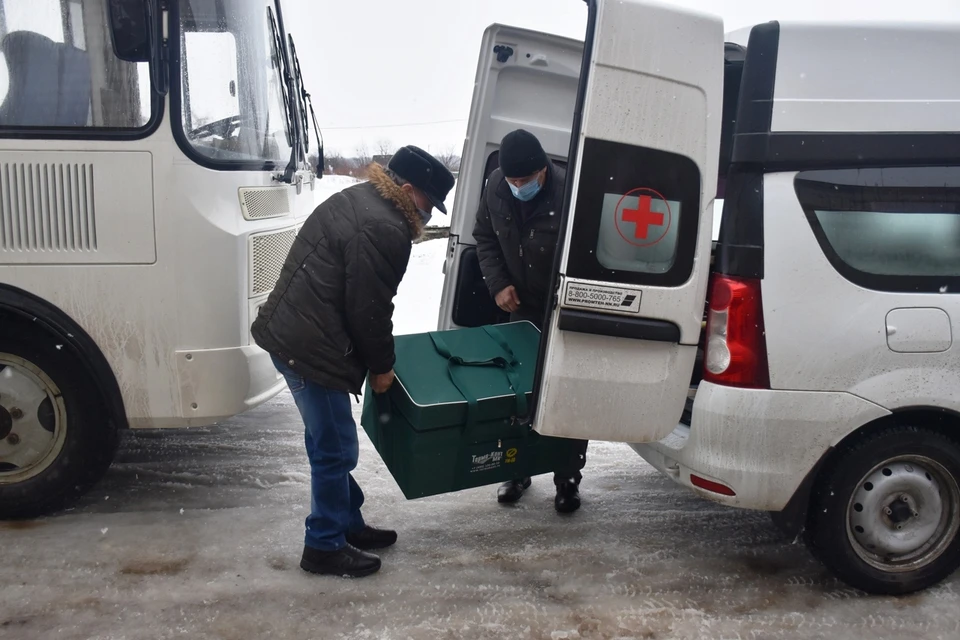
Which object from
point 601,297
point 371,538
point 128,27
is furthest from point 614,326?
point 128,27

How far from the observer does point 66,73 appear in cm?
344

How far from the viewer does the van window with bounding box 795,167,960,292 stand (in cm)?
296

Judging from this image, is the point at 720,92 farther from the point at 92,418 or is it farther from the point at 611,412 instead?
the point at 92,418

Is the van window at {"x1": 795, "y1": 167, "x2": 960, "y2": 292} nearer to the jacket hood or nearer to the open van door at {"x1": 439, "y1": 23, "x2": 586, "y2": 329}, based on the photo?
the jacket hood

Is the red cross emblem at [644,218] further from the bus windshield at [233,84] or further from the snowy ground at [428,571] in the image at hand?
the bus windshield at [233,84]

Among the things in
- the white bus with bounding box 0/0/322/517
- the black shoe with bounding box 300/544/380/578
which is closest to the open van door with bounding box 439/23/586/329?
the white bus with bounding box 0/0/322/517

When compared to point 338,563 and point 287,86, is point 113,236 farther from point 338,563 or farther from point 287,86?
point 338,563

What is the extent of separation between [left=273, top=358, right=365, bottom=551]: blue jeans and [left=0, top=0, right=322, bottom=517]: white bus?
2.00 feet

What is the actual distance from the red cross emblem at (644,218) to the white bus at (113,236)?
179cm

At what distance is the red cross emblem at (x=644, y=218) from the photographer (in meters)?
2.92

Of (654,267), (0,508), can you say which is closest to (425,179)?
(654,267)

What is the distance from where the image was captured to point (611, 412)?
10.00 ft

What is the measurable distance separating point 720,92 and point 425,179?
1202 mm

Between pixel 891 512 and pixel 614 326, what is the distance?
1447 mm
